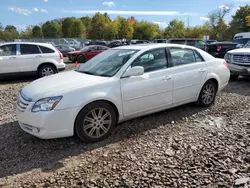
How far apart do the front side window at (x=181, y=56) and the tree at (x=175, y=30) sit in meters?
68.4

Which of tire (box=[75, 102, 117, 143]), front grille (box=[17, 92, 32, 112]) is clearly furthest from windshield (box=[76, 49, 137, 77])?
front grille (box=[17, 92, 32, 112])

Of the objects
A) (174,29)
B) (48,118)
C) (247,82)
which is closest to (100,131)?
(48,118)

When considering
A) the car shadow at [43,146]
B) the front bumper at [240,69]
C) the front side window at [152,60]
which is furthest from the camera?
the front bumper at [240,69]

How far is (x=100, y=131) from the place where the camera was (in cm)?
411

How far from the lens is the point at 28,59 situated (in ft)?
31.8

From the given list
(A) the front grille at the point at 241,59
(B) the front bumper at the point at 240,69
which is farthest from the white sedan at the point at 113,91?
(A) the front grille at the point at 241,59

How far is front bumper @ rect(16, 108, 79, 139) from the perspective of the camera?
12.0ft

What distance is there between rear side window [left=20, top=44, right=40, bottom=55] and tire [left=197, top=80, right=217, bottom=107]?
A: 7.05 meters

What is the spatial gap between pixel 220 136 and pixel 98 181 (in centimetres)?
234

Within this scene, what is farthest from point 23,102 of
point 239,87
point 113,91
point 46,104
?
point 239,87

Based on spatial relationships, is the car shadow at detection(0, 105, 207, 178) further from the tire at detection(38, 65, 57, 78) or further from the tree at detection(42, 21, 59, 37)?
the tree at detection(42, 21, 59, 37)

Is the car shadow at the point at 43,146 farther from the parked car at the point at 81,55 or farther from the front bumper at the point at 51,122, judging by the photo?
the parked car at the point at 81,55

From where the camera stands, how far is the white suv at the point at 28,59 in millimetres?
9453

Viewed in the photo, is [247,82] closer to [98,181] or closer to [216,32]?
[98,181]
